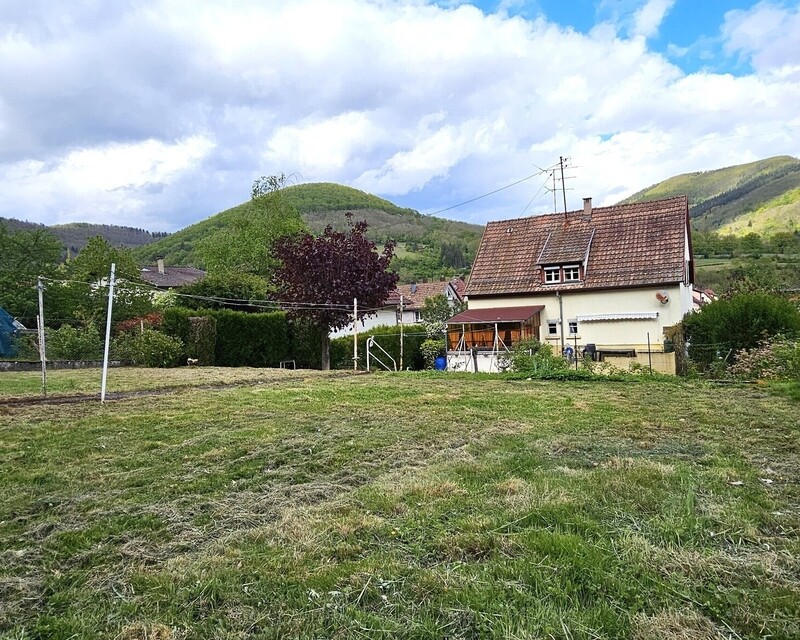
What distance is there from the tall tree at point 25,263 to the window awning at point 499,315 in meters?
22.7

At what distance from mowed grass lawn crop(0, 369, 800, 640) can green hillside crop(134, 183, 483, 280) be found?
5100 cm

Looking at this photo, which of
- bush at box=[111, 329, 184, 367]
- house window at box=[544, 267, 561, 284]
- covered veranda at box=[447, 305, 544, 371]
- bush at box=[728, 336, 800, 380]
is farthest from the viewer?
house window at box=[544, 267, 561, 284]

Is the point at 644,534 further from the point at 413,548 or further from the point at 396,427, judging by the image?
the point at 396,427

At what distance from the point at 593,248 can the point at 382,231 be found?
2063 inches

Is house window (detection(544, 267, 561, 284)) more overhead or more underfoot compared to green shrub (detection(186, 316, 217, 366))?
more overhead

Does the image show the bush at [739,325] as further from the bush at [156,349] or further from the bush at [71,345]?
the bush at [71,345]

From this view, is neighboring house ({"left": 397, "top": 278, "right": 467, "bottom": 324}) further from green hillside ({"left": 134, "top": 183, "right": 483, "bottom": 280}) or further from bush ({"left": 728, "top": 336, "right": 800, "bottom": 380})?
bush ({"left": 728, "top": 336, "right": 800, "bottom": 380})

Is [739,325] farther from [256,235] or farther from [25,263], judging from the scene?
[25,263]

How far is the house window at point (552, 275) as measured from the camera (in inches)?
886

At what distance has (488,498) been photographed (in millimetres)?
3725

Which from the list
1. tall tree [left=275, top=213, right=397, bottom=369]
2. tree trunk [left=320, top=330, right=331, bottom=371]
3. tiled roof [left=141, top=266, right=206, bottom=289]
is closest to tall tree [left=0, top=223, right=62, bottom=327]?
tiled roof [left=141, top=266, right=206, bottom=289]

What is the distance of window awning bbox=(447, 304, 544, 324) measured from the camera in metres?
21.2

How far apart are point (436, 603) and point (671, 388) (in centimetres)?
1069

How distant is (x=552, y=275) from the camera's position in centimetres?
2267
